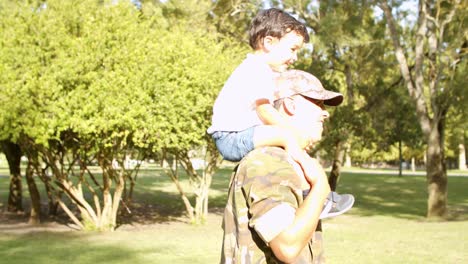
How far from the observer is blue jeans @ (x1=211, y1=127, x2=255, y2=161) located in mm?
2906

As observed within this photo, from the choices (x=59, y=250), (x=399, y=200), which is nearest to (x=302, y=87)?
(x=59, y=250)

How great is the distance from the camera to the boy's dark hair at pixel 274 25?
2.75m

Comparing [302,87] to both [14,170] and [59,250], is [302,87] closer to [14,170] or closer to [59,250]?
[59,250]

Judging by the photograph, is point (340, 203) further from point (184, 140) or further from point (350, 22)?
point (350, 22)

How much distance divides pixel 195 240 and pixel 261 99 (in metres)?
12.9

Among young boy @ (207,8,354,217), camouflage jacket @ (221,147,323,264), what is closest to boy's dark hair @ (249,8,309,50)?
young boy @ (207,8,354,217)

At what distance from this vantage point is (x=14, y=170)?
2158cm

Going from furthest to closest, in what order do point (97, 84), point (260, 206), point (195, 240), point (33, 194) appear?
point (33, 194), point (195, 240), point (97, 84), point (260, 206)

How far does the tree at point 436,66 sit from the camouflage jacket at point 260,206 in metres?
19.7

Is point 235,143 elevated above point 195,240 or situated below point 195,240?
above

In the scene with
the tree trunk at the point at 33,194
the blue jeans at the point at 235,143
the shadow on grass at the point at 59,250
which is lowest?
the shadow on grass at the point at 59,250

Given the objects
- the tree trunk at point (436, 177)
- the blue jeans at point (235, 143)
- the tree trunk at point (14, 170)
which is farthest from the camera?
the tree trunk at point (436, 177)

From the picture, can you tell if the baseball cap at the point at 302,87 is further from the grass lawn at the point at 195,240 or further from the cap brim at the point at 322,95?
the grass lawn at the point at 195,240

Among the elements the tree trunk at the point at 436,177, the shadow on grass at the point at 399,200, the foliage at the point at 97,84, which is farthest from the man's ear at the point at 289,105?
the shadow on grass at the point at 399,200
